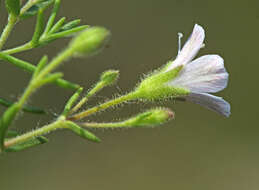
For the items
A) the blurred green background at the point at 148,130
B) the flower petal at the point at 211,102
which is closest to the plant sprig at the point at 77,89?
the flower petal at the point at 211,102

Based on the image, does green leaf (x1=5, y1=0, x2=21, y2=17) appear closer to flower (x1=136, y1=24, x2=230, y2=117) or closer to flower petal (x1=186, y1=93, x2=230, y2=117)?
flower (x1=136, y1=24, x2=230, y2=117)

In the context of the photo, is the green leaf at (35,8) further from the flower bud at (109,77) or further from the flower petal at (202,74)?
the flower petal at (202,74)

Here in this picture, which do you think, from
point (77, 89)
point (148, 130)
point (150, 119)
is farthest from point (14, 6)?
point (148, 130)

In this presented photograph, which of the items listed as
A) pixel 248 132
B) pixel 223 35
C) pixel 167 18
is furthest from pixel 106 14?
pixel 248 132

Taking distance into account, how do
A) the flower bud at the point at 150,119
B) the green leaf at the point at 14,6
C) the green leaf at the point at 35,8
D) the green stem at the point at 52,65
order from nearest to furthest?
the green stem at the point at 52,65 → the flower bud at the point at 150,119 → the green leaf at the point at 14,6 → the green leaf at the point at 35,8

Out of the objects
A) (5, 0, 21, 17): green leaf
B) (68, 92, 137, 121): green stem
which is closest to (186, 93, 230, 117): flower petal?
(68, 92, 137, 121): green stem

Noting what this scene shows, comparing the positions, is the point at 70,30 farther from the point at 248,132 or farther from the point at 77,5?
the point at 248,132

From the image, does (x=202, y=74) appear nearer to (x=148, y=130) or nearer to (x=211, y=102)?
(x=211, y=102)
